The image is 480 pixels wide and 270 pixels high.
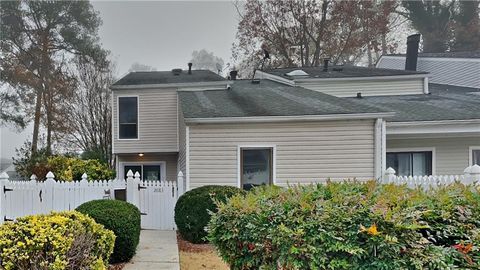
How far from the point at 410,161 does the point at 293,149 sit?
3.79m

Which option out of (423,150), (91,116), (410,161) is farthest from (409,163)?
(91,116)

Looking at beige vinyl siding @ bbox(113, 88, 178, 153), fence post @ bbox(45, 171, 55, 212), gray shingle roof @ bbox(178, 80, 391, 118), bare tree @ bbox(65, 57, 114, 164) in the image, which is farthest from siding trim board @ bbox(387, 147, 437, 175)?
bare tree @ bbox(65, 57, 114, 164)

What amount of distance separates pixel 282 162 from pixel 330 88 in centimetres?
663

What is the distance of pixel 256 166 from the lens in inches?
376

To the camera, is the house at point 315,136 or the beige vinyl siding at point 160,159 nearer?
the house at point 315,136

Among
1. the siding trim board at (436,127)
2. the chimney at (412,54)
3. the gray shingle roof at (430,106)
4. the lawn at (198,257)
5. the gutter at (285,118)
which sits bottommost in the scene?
the lawn at (198,257)

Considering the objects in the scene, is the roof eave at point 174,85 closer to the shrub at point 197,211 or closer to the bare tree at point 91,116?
the bare tree at point 91,116

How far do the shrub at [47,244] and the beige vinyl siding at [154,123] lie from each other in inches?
400

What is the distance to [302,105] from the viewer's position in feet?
33.7

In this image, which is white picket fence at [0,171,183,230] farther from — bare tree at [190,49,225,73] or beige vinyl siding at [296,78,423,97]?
bare tree at [190,49,225,73]

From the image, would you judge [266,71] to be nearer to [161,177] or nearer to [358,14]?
[161,177]

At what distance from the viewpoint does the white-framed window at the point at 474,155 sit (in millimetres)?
10586

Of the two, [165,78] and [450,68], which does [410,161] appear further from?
[165,78]

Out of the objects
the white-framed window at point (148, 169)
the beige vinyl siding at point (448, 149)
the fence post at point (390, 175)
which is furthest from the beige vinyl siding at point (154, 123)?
the fence post at point (390, 175)
